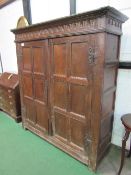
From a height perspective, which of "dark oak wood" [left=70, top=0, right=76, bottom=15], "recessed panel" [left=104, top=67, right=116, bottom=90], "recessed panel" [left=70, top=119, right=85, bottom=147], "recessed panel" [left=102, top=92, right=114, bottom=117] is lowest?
"recessed panel" [left=70, top=119, right=85, bottom=147]

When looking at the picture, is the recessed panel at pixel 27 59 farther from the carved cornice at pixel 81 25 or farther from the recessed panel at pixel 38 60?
the carved cornice at pixel 81 25

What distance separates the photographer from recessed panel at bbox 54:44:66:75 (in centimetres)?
179

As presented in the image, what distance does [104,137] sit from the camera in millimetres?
1918

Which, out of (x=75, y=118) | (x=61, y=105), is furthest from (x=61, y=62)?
(x=75, y=118)

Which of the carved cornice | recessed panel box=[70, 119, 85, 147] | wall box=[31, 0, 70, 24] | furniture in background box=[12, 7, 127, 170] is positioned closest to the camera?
the carved cornice

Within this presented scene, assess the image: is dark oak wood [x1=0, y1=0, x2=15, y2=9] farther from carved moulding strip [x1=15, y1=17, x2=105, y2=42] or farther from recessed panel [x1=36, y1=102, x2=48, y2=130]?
recessed panel [x1=36, y1=102, x2=48, y2=130]

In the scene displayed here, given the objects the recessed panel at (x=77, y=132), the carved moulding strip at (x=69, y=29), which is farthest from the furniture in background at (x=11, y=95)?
the recessed panel at (x=77, y=132)

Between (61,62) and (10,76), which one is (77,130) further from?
(10,76)

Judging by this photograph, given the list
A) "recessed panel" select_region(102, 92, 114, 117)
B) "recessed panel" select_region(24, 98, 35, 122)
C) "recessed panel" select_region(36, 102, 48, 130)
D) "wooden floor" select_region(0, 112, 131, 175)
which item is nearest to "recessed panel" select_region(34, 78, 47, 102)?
"recessed panel" select_region(36, 102, 48, 130)

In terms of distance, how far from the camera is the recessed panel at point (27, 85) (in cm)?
241

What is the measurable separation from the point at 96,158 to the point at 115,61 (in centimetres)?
116

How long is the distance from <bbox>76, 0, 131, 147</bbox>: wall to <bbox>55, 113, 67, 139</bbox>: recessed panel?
0.73 meters

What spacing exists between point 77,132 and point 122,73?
959 mm

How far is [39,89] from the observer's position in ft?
7.42
